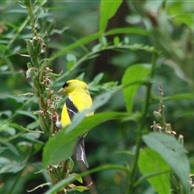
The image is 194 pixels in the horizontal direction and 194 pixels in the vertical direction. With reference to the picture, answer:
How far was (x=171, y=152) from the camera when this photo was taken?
3.28 ft

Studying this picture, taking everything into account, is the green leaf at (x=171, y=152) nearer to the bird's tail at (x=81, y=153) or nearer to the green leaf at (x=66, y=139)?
the green leaf at (x=66, y=139)

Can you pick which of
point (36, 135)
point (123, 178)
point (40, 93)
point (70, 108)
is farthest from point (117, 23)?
point (40, 93)

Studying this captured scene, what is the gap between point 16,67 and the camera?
4215mm

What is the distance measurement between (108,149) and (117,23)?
142 cm

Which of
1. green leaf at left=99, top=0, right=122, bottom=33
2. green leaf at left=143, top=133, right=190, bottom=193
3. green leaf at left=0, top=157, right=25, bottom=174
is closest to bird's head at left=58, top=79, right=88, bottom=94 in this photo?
green leaf at left=0, top=157, right=25, bottom=174

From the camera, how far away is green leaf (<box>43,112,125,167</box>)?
1024 millimetres

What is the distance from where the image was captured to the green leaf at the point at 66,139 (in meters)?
1.02

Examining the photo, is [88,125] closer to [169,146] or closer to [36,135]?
[169,146]

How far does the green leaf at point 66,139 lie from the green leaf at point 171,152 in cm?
7

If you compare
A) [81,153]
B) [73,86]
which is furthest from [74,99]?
[81,153]

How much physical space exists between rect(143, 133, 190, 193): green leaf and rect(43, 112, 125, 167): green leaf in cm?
7

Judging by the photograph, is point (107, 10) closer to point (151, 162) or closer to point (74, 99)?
point (151, 162)

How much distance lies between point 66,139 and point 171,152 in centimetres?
18

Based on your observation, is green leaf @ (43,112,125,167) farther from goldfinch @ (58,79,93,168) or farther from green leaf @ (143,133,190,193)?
goldfinch @ (58,79,93,168)
